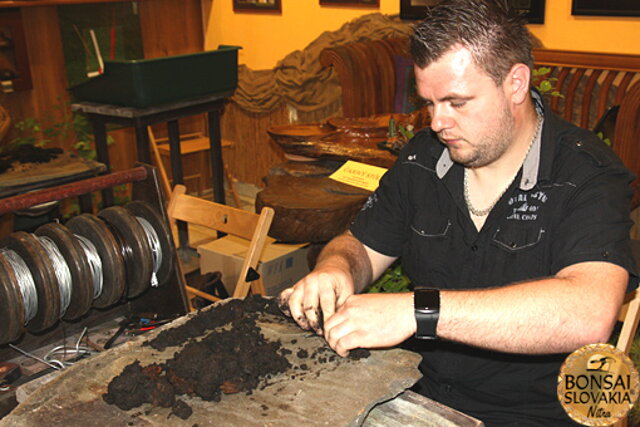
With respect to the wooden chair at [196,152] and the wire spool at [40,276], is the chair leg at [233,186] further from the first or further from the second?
the wire spool at [40,276]

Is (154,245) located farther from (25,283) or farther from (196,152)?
(196,152)

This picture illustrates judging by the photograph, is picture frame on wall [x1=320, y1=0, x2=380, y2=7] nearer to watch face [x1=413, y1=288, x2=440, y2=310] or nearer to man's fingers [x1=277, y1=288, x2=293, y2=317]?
man's fingers [x1=277, y1=288, x2=293, y2=317]

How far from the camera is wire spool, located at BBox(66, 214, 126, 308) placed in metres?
2.58

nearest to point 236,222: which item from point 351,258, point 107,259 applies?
point 107,259

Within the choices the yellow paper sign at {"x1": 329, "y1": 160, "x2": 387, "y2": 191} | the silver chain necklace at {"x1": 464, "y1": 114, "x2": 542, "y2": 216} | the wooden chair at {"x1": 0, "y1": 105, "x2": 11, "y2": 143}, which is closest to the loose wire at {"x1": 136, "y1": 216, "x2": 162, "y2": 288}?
the yellow paper sign at {"x1": 329, "y1": 160, "x2": 387, "y2": 191}

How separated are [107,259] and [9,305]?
0.41 meters

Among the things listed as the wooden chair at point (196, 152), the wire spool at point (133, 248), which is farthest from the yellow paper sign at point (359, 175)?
the wooden chair at point (196, 152)

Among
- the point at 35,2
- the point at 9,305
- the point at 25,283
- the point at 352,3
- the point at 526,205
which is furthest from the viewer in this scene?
the point at 352,3

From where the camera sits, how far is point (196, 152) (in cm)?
707

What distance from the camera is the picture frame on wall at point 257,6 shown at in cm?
654

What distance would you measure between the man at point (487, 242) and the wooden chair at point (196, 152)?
4.22 metres

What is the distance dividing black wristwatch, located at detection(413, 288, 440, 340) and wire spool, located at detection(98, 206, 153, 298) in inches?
→ 54.2

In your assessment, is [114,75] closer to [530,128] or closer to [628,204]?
[530,128]

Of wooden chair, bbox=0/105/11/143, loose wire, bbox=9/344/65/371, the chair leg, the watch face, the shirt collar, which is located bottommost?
the chair leg
